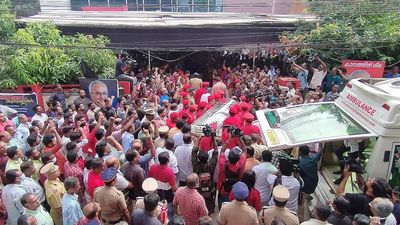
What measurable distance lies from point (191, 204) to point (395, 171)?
2.70m

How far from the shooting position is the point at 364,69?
1241 cm

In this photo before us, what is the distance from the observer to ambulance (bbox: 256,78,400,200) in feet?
15.1

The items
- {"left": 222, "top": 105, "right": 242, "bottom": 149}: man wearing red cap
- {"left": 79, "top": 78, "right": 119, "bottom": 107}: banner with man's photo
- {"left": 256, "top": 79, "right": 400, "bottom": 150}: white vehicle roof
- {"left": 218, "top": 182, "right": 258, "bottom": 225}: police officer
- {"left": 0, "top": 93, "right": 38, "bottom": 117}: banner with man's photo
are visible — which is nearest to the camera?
{"left": 218, "top": 182, "right": 258, "bottom": 225}: police officer

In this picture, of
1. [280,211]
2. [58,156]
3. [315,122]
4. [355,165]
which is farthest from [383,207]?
[58,156]

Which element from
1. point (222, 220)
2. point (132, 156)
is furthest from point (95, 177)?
point (222, 220)

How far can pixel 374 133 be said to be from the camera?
4.67 m

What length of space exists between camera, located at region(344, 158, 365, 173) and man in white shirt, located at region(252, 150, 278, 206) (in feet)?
3.17

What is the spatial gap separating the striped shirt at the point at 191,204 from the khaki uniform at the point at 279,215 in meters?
0.78

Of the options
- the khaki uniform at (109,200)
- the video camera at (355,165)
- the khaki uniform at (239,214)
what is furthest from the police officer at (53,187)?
the video camera at (355,165)

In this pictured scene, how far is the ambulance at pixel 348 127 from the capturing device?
4.59 m

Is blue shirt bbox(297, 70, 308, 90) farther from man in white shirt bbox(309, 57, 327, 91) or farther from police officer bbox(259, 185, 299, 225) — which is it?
police officer bbox(259, 185, 299, 225)

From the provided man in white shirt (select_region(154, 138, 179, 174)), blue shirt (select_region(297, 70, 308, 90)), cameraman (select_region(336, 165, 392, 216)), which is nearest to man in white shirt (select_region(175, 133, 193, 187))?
man in white shirt (select_region(154, 138, 179, 174))

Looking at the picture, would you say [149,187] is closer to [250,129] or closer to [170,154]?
[170,154]

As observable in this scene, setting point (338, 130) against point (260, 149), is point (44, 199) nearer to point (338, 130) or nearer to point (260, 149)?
point (260, 149)
